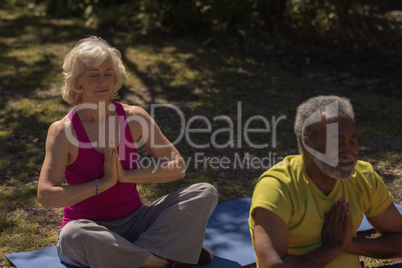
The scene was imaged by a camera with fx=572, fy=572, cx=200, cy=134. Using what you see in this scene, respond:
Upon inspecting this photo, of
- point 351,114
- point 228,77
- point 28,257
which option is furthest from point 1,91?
point 351,114

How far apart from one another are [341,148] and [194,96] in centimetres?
553

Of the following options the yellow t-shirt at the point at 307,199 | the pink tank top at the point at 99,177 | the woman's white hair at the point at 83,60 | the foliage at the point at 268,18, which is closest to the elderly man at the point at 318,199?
the yellow t-shirt at the point at 307,199

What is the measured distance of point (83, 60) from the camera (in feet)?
11.3

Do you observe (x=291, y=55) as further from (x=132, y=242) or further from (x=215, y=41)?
(x=132, y=242)

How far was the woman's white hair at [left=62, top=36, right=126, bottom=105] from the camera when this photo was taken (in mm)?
3461

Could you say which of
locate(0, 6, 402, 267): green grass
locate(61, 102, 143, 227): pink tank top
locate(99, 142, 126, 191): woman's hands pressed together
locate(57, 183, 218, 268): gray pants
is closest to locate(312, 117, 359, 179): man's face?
locate(57, 183, 218, 268): gray pants

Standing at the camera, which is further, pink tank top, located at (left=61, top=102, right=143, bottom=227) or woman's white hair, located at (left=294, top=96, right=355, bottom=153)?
pink tank top, located at (left=61, top=102, right=143, bottom=227)

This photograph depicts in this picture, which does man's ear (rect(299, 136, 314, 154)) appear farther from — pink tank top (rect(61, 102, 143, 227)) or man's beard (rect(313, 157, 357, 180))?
pink tank top (rect(61, 102, 143, 227))

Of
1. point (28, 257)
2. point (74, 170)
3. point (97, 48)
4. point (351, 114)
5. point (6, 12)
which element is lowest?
point (28, 257)

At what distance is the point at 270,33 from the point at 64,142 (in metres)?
7.03

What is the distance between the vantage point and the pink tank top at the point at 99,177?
11.4ft

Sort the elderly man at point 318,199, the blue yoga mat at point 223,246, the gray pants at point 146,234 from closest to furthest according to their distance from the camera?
the elderly man at point 318,199
the gray pants at point 146,234
the blue yoga mat at point 223,246

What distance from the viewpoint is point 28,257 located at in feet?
12.3

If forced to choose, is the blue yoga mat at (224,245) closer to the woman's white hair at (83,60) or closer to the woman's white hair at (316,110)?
the woman's white hair at (83,60)
